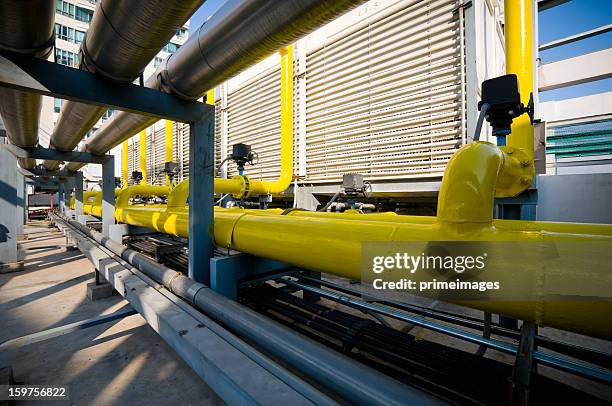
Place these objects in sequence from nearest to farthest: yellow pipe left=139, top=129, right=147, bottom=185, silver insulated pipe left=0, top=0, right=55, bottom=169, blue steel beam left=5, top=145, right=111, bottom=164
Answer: silver insulated pipe left=0, top=0, right=55, bottom=169, blue steel beam left=5, top=145, right=111, bottom=164, yellow pipe left=139, top=129, right=147, bottom=185

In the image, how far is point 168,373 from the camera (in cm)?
138

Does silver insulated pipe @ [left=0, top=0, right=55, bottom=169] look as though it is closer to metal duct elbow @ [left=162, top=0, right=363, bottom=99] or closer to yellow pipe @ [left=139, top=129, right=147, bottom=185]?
metal duct elbow @ [left=162, top=0, right=363, bottom=99]

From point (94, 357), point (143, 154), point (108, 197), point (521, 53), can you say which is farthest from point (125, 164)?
point (521, 53)

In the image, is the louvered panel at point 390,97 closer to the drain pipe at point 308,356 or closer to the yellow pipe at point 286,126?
the yellow pipe at point 286,126

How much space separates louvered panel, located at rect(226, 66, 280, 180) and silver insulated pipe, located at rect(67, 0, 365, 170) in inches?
162

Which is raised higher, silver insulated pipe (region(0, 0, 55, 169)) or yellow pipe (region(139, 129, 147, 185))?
yellow pipe (region(139, 129, 147, 185))

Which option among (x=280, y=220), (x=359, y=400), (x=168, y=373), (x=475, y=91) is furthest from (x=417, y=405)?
(x=475, y=91)

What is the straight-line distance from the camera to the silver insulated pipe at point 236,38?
2.87 feet

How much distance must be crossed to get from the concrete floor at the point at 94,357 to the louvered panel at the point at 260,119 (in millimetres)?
3830

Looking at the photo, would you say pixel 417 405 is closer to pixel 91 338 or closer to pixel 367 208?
pixel 91 338

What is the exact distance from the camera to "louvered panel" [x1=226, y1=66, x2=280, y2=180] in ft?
18.3

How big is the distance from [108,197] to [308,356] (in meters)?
3.34

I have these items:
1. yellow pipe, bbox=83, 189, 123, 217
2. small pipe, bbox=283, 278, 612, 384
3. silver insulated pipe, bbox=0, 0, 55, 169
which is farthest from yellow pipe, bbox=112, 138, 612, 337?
yellow pipe, bbox=83, 189, 123, 217

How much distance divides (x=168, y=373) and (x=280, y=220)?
96 centimetres
